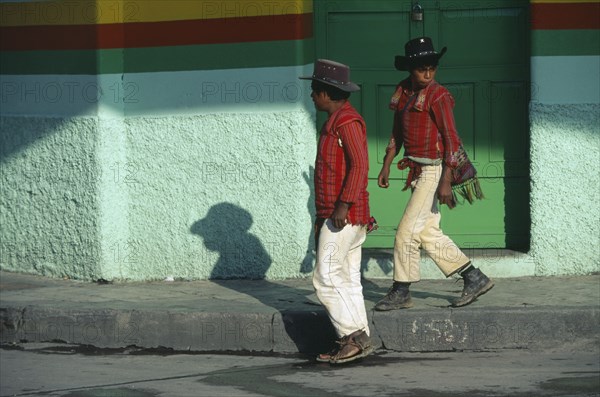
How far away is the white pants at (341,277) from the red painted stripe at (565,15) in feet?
8.47

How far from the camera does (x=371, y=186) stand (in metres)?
10.1

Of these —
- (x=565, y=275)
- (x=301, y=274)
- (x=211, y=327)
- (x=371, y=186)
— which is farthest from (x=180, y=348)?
(x=565, y=275)

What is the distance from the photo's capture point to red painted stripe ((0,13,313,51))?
967 cm

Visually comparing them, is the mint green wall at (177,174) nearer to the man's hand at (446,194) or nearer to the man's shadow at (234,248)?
the man's shadow at (234,248)

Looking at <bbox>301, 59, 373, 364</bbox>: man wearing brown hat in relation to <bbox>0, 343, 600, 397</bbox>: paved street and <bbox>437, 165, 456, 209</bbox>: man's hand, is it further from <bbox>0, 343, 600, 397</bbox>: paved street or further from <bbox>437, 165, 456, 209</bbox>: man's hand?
<bbox>437, 165, 456, 209</bbox>: man's hand

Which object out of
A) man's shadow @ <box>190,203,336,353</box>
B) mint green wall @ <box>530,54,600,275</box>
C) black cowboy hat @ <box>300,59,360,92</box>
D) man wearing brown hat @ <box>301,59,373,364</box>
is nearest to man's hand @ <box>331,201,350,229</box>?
man wearing brown hat @ <box>301,59,373,364</box>

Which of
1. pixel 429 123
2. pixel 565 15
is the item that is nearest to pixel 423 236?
pixel 429 123

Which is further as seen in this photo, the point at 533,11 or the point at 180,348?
the point at 533,11

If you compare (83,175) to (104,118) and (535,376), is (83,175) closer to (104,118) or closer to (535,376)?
(104,118)

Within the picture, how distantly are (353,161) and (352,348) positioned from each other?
112cm

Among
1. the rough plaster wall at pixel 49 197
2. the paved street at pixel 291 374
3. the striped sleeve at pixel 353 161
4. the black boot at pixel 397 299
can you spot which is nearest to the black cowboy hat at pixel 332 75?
the striped sleeve at pixel 353 161

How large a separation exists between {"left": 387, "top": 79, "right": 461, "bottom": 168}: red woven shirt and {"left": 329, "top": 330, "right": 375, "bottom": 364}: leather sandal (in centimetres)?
124

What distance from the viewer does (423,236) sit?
27.5ft

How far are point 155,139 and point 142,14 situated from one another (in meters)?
0.94
